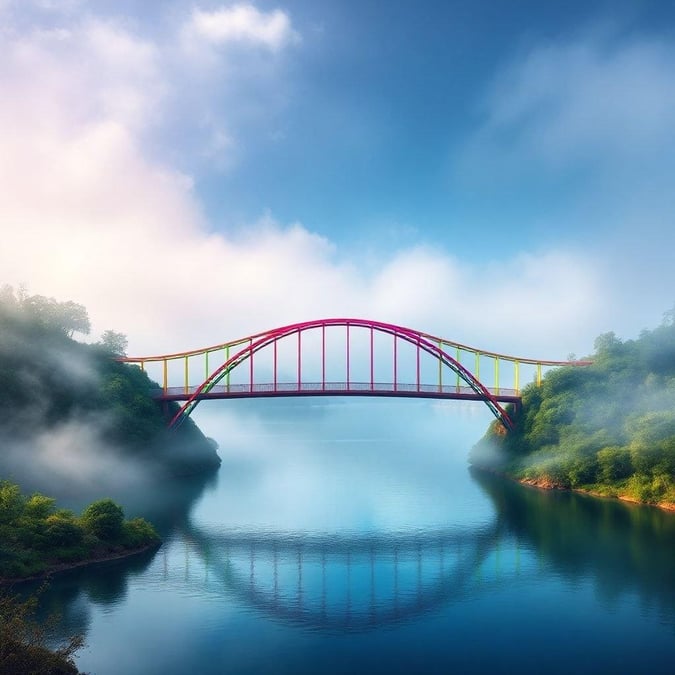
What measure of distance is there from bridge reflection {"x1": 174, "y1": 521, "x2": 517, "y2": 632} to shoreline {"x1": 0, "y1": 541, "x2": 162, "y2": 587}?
2.55 meters

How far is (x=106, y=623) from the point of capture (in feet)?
78.2

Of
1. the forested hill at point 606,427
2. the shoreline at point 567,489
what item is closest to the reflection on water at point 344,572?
the shoreline at point 567,489

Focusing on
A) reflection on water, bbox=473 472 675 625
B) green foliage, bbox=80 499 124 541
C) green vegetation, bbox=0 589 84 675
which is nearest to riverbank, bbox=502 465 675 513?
reflection on water, bbox=473 472 675 625

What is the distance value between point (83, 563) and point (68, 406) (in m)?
27.4

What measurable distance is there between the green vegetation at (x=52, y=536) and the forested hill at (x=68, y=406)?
45.6ft

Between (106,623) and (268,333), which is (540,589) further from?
(268,333)

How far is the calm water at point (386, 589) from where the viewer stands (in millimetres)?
21344

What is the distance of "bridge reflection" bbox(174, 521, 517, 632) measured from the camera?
1025 inches

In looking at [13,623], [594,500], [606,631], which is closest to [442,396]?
[594,500]

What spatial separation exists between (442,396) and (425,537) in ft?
84.3

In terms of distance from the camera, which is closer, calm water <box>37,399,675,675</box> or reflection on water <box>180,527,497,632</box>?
calm water <box>37,399,675,675</box>

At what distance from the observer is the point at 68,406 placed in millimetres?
55125

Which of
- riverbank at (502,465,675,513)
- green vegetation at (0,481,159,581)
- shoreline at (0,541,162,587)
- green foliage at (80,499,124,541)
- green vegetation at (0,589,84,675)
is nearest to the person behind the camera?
green vegetation at (0,589,84,675)

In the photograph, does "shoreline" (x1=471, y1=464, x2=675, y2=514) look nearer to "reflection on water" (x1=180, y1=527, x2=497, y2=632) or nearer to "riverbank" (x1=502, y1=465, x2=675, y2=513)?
"riverbank" (x1=502, y1=465, x2=675, y2=513)
